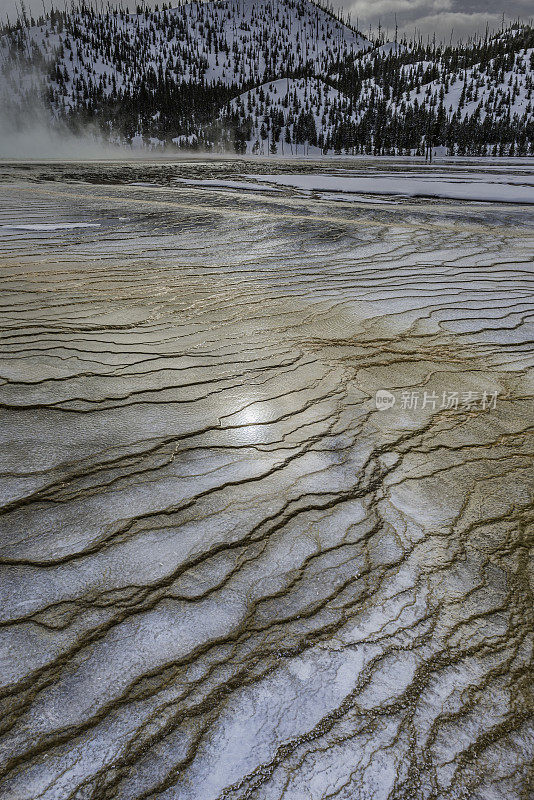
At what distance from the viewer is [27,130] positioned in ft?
219

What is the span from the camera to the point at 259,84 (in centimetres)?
6575

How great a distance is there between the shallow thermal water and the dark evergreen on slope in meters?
32.3

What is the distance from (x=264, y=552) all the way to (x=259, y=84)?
77.5 meters

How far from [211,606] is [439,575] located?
23.5 inches

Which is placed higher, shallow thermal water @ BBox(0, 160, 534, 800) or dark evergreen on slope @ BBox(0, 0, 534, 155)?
dark evergreen on slope @ BBox(0, 0, 534, 155)

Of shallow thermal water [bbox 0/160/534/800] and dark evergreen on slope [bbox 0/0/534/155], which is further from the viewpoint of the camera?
dark evergreen on slope [bbox 0/0/534/155]

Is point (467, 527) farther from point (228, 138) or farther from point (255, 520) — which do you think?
point (228, 138)

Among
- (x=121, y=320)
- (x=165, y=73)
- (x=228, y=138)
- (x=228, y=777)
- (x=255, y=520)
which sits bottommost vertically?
(x=228, y=777)

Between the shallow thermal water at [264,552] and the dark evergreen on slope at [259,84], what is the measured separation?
32.3 metres

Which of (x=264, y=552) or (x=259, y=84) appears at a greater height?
(x=259, y=84)

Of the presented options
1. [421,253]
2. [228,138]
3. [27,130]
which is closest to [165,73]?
Answer: [27,130]

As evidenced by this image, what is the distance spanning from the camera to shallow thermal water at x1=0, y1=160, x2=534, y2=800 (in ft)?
2.99

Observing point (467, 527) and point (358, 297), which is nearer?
point (467, 527)

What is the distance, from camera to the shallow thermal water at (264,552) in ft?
2.99
